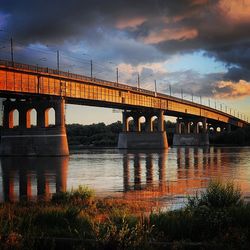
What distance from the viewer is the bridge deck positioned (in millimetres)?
80625

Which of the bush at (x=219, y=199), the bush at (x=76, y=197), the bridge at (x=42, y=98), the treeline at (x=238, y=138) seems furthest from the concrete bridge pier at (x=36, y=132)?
the treeline at (x=238, y=138)

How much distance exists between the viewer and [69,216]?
13.8m

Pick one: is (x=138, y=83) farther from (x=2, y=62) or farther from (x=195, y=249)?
(x=195, y=249)

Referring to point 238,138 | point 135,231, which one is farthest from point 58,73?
point 238,138

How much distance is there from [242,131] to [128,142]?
194 feet

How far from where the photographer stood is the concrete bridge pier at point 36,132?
88.8 m

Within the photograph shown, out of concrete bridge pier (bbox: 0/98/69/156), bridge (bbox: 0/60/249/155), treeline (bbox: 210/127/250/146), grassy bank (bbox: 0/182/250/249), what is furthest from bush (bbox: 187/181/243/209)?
treeline (bbox: 210/127/250/146)

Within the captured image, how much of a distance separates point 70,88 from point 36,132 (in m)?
12.1

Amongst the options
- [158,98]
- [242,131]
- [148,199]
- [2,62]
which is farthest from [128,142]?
[148,199]

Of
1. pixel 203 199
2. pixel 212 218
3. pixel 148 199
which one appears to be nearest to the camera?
pixel 212 218

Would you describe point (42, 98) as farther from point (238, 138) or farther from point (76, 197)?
point (238, 138)

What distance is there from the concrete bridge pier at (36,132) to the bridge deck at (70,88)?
14.5 ft

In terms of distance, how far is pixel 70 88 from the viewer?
96.6m

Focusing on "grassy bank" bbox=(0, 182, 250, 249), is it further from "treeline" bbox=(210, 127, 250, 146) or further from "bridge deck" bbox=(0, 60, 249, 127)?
"treeline" bbox=(210, 127, 250, 146)
